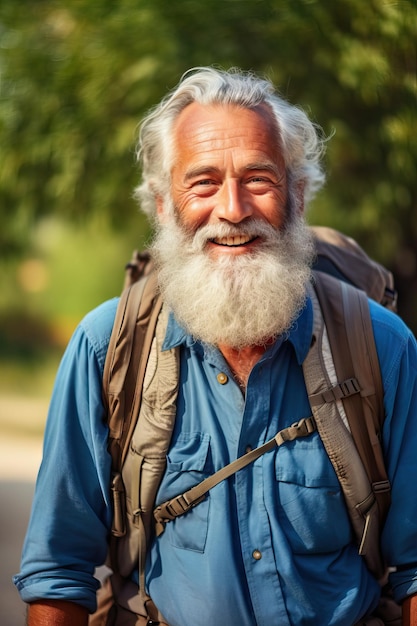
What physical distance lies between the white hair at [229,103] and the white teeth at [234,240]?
217 millimetres

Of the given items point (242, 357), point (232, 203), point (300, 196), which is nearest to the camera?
point (232, 203)

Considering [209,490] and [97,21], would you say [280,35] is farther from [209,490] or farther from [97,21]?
[209,490]

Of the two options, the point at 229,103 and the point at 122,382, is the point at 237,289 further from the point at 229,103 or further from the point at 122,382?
the point at 229,103

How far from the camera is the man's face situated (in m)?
2.28

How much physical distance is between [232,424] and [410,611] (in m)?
0.69

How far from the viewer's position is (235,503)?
214 centimetres

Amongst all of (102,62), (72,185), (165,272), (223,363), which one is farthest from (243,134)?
(72,185)

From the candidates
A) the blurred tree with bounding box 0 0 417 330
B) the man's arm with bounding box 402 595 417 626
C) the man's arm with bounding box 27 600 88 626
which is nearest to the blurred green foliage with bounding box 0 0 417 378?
the blurred tree with bounding box 0 0 417 330

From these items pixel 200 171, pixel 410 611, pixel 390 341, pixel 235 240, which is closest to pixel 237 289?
pixel 235 240

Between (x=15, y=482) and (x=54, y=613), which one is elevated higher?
(x=15, y=482)

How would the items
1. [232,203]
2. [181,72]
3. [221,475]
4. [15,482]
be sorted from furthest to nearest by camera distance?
[15,482] < [181,72] < [232,203] < [221,475]

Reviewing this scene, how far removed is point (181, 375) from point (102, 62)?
3.63 metres

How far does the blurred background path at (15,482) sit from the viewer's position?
170 inches

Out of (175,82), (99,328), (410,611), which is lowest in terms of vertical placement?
(410,611)
